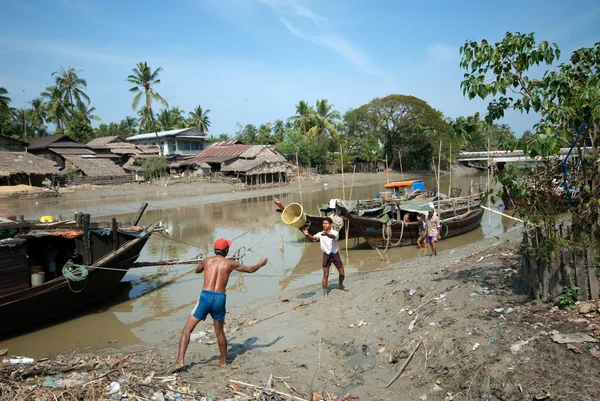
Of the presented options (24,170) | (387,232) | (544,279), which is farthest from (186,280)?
(24,170)

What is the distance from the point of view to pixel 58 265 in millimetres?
9312

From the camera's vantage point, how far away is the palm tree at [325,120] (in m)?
49.8

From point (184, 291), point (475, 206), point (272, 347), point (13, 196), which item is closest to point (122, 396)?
point (272, 347)

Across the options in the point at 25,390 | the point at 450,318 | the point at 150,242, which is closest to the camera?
the point at 25,390

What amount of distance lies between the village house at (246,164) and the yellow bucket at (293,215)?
84.6ft

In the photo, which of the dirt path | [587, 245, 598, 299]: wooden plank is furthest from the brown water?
[587, 245, 598, 299]: wooden plank

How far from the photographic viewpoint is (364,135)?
5222cm

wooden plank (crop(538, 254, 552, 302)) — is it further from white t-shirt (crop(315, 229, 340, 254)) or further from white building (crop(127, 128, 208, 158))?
white building (crop(127, 128, 208, 158))

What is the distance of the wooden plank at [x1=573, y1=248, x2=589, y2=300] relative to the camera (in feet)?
14.6

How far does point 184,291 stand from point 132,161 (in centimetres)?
3263

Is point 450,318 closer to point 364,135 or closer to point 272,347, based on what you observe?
point 272,347

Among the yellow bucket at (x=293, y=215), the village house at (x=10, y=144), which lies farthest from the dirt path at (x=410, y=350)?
the village house at (x=10, y=144)

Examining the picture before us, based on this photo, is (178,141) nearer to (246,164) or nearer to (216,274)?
(246,164)

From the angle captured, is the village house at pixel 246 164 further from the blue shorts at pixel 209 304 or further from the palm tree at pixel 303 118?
the blue shorts at pixel 209 304
